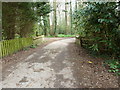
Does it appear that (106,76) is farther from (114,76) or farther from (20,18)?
(20,18)

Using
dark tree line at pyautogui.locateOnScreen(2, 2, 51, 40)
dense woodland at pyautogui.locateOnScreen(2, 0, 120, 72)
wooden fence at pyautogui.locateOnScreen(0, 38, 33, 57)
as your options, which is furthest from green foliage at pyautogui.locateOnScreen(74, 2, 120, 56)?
wooden fence at pyautogui.locateOnScreen(0, 38, 33, 57)

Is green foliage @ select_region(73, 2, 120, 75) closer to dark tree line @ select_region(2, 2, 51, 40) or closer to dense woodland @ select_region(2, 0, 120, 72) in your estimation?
dense woodland @ select_region(2, 0, 120, 72)

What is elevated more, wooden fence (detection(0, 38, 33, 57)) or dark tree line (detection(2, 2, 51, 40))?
dark tree line (detection(2, 2, 51, 40))

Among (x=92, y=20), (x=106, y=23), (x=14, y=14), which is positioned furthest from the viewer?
(x=14, y=14)

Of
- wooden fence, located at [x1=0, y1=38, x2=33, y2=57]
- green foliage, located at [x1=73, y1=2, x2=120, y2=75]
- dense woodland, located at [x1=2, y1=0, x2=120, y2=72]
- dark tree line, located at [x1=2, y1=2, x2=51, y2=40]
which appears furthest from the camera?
dark tree line, located at [x1=2, y1=2, x2=51, y2=40]

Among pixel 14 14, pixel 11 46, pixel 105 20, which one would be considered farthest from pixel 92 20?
pixel 14 14

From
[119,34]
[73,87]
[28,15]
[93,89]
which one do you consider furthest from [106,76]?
[28,15]

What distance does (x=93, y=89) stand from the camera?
9.14 feet

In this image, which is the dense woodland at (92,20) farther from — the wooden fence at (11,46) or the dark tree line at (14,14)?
the wooden fence at (11,46)

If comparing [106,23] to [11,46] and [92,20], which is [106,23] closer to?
[92,20]

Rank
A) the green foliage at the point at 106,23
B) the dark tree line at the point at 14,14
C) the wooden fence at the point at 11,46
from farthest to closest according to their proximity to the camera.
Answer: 1. the dark tree line at the point at 14,14
2. the wooden fence at the point at 11,46
3. the green foliage at the point at 106,23

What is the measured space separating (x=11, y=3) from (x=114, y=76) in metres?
6.97

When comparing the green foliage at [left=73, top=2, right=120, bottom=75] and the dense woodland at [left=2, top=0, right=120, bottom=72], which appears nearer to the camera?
the green foliage at [left=73, top=2, right=120, bottom=75]

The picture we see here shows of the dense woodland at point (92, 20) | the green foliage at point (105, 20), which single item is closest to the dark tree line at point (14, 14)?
the dense woodland at point (92, 20)
